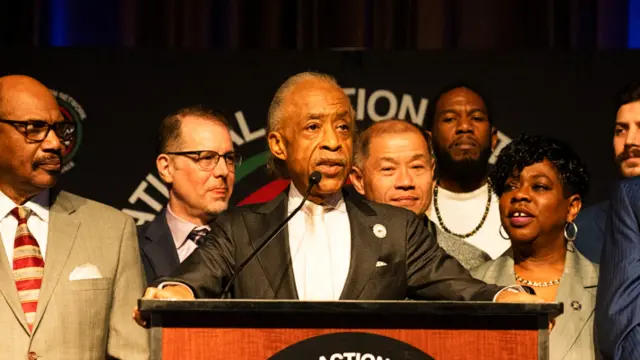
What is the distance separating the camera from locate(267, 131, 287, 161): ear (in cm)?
300

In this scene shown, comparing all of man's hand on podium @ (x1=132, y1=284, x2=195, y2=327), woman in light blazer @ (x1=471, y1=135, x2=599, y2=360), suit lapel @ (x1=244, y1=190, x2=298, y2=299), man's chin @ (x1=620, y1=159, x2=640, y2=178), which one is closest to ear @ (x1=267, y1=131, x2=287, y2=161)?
suit lapel @ (x1=244, y1=190, x2=298, y2=299)

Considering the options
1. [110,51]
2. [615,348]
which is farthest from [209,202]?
[615,348]

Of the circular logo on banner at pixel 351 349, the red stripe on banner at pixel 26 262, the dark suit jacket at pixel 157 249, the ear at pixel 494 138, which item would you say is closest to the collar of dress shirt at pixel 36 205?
the red stripe on banner at pixel 26 262

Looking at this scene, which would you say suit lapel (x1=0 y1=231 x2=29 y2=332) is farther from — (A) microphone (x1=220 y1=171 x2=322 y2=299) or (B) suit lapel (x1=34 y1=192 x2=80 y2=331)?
(A) microphone (x1=220 y1=171 x2=322 y2=299)

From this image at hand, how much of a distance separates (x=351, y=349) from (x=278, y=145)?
85 centimetres

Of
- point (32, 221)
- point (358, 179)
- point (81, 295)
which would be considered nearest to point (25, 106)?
point (32, 221)

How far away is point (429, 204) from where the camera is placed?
401cm

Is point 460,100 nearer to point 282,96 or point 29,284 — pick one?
point 282,96

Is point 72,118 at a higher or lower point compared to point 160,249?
higher

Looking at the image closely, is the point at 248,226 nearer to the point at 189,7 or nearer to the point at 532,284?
the point at 532,284

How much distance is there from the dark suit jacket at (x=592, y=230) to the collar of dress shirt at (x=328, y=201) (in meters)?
1.29

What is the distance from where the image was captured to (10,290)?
130 inches

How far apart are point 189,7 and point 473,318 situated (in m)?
2.82

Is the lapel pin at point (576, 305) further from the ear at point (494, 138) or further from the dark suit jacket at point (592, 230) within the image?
the ear at point (494, 138)
